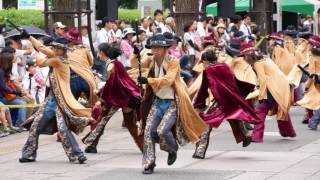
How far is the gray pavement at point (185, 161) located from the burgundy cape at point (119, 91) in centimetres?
76

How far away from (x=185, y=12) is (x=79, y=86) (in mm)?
11081

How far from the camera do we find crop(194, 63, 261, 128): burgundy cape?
13.5 metres

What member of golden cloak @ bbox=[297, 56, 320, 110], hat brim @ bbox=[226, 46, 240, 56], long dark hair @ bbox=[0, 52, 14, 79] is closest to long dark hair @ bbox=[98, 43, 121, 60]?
hat brim @ bbox=[226, 46, 240, 56]

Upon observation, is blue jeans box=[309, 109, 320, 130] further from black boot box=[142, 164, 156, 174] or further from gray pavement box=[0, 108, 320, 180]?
black boot box=[142, 164, 156, 174]

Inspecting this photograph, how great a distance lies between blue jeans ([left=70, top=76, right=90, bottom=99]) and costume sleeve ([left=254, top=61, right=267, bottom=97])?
8.77 feet

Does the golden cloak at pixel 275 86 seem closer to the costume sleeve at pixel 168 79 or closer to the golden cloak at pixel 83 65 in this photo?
the golden cloak at pixel 83 65

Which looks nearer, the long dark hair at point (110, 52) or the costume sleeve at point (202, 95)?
the costume sleeve at point (202, 95)

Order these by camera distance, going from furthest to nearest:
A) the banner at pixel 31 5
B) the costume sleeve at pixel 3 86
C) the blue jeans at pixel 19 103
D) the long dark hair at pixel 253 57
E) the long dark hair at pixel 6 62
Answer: the banner at pixel 31 5, the blue jeans at pixel 19 103, the long dark hair at pixel 6 62, the costume sleeve at pixel 3 86, the long dark hair at pixel 253 57

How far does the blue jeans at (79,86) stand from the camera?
15.1 metres

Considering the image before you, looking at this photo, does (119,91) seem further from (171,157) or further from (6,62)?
(6,62)

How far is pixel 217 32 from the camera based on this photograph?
2467 cm

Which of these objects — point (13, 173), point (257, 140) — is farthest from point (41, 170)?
point (257, 140)

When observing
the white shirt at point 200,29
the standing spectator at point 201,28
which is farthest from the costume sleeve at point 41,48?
the white shirt at point 200,29

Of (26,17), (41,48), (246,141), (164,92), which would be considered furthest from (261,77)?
(26,17)
